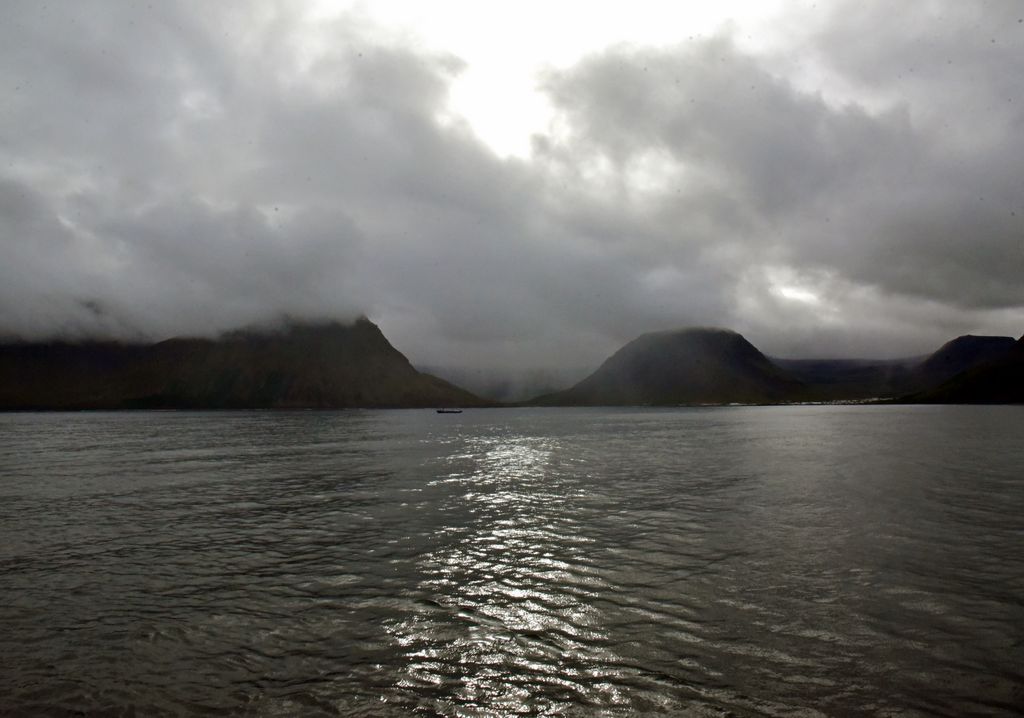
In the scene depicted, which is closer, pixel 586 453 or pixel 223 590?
pixel 223 590

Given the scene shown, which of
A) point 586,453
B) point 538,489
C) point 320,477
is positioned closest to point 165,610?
point 538,489

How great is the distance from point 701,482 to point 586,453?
31.5m

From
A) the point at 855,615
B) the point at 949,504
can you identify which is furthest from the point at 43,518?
the point at 949,504

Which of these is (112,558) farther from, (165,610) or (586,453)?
(586,453)

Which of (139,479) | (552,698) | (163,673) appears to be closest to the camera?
(552,698)

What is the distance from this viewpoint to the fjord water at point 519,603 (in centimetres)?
1234

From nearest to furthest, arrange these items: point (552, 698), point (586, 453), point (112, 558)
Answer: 1. point (552, 698)
2. point (112, 558)
3. point (586, 453)

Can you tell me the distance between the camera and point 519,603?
17922 millimetres

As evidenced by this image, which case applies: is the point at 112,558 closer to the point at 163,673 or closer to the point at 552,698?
the point at 163,673

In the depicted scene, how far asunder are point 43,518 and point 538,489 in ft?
105

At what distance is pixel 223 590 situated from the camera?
19781 mm

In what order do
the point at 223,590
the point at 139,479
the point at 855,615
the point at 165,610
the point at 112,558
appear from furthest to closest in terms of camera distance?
the point at 139,479, the point at 112,558, the point at 223,590, the point at 165,610, the point at 855,615

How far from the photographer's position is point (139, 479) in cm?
5191

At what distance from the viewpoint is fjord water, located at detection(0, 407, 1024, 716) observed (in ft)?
40.5
